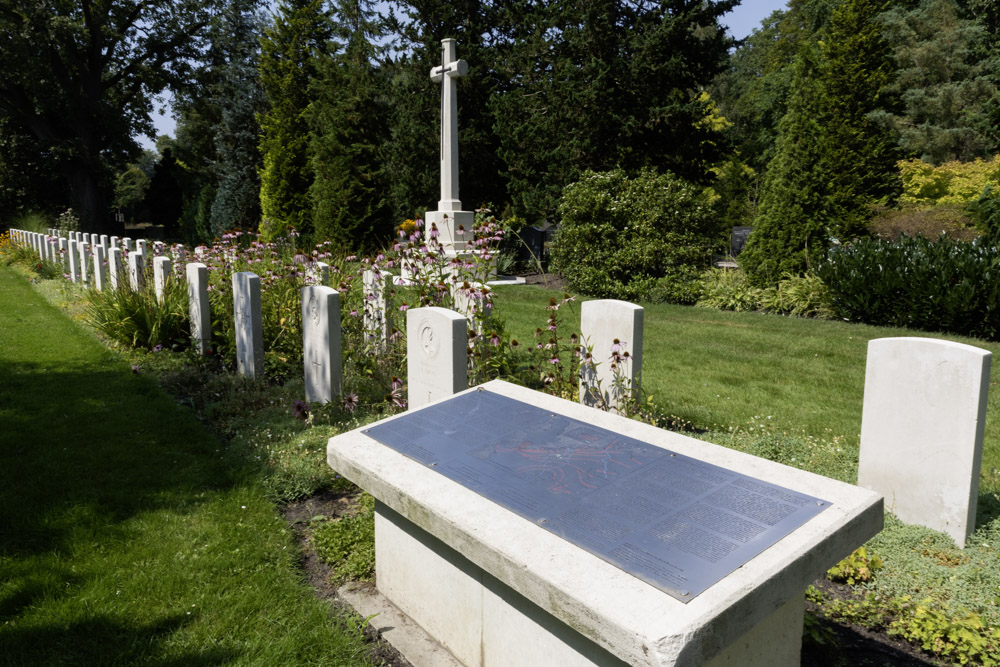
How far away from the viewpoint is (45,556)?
126 inches

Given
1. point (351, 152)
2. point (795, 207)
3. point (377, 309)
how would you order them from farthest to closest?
point (351, 152) < point (795, 207) < point (377, 309)

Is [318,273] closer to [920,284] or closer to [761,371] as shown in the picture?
[761,371]

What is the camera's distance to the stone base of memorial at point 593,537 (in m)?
1.80

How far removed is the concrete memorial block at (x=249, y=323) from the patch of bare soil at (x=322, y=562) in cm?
236

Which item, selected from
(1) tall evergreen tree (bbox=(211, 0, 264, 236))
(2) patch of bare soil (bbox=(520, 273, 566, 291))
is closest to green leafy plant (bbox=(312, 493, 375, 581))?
(2) patch of bare soil (bbox=(520, 273, 566, 291))

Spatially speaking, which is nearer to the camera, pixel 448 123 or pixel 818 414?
pixel 818 414

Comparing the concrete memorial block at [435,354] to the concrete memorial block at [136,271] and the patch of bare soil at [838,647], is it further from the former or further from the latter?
the concrete memorial block at [136,271]

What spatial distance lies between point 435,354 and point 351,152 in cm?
1634

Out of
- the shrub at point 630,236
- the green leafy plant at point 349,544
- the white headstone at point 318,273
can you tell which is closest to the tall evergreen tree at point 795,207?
the shrub at point 630,236

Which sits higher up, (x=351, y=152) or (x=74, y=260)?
(x=351, y=152)

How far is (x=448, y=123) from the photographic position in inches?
384

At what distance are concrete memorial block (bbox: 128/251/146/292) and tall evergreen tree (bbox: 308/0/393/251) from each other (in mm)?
9850

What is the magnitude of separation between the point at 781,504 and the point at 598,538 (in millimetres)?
638

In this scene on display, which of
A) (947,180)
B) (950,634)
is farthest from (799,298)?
(947,180)
